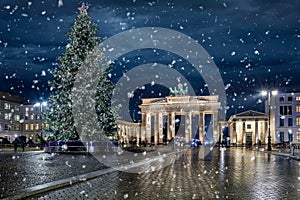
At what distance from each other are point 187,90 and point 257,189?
117763 millimetres

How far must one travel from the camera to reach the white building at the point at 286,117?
316ft

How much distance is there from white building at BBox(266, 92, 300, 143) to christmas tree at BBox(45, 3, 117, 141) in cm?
6659

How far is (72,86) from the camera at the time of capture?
3897 centimetres

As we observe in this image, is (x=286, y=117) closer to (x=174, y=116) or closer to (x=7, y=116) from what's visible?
(x=174, y=116)

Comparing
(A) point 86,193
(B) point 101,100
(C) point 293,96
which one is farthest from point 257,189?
(C) point 293,96

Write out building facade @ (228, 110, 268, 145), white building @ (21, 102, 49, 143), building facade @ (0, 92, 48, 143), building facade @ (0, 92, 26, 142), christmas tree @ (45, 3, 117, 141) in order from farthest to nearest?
building facade @ (228, 110, 268, 145) → white building @ (21, 102, 49, 143) → building facade @ (0, 92, 48, 143) → building facade @ (0, 92, 26, 142) → christmas tree @ (45, 3, 117, 141)

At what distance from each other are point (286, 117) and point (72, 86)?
6994 centimetres

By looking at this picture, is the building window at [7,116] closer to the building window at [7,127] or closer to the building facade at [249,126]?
the building window at [7,127]

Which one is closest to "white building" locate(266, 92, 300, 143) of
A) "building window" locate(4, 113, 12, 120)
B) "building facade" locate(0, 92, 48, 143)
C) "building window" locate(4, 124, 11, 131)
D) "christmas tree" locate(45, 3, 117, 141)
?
"building facade" locate(0, 92, 48, 143)

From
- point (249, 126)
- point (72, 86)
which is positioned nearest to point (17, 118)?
point (249, 126)

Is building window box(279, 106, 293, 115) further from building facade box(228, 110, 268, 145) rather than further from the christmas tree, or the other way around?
the christmas tree

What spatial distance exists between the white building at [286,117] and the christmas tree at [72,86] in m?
66.6

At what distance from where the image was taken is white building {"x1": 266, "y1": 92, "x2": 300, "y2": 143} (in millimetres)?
96250

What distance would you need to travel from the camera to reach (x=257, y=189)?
12539 millimetres
